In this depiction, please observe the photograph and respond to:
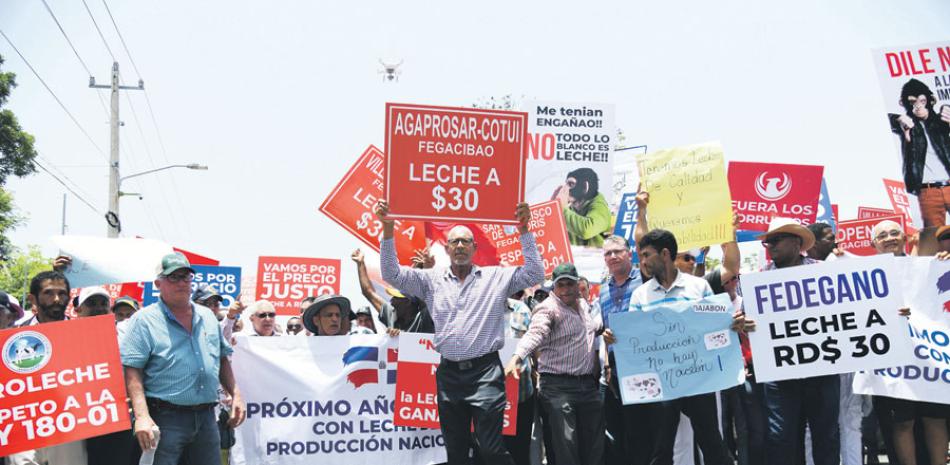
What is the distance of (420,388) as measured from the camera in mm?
8406

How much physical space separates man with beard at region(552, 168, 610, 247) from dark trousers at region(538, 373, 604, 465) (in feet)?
14.9

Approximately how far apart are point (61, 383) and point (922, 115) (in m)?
8.07

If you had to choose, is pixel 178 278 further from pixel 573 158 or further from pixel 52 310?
pixel 573 158

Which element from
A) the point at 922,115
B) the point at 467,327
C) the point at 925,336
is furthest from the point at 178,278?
the point at 922,115

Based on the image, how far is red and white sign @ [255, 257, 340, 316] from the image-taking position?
46.9 ft

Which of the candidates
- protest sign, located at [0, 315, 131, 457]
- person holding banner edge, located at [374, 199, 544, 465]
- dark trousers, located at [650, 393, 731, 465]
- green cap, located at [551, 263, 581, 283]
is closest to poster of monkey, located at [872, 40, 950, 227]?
dark trousers, located at [650, 393, 731, 465]

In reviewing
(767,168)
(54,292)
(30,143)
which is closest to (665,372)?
(767,168)

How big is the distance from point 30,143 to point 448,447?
108ft

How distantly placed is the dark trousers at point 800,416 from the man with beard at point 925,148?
9.14 ft

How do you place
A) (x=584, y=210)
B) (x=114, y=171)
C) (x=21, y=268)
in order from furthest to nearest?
(x=21, y=268), (x=114, y=171), (x=584, y=210)

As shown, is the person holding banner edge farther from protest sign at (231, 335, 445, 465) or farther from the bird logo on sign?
the bird logo on sign

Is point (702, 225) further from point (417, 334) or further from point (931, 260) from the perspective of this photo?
point (417, 334)

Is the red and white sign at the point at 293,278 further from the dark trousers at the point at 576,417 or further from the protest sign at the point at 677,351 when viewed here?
the protest sign at the point at 677,351

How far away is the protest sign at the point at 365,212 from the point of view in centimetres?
1021
